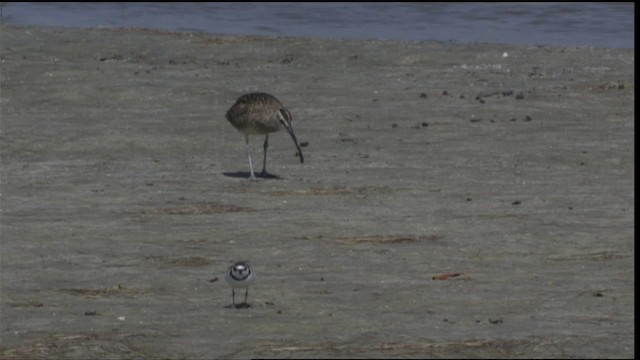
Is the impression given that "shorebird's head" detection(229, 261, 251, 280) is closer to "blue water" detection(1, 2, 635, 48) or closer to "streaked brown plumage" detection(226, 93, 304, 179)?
"streaked brown plumage" detection(226, 93, 304, 179)

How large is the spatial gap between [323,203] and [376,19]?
2906 centimetres

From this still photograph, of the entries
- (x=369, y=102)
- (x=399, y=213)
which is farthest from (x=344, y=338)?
(x=369, y=102)

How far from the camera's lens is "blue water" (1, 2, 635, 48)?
42156 millimetres

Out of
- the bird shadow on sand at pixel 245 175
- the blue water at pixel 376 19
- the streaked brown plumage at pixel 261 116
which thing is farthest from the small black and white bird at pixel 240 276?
the blue water at pixel 376 19

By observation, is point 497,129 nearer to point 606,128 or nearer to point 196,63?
point 606,128

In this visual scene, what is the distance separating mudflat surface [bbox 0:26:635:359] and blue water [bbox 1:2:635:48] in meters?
7.84

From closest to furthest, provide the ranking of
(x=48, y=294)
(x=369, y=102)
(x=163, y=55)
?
(x=48, y=294)
(x=369, y=102)
(x=163, y=55)

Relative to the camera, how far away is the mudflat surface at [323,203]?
492 inches

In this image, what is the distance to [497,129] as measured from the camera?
24.7m

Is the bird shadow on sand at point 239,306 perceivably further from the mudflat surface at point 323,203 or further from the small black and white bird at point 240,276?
the small black and white bird at point 240,276

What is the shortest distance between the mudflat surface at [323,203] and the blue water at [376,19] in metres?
7.84

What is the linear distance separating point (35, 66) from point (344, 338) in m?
20.1

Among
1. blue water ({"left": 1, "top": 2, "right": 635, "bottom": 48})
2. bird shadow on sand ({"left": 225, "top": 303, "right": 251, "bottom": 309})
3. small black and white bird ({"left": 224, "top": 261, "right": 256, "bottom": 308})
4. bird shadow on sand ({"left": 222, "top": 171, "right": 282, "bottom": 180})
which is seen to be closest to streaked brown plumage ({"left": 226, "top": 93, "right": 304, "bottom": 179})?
bird shadow on sand ({"left": 222, "top": 171, "right": 282, "bottom": 180})

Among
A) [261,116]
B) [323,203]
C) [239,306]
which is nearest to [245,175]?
[261,116]
